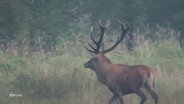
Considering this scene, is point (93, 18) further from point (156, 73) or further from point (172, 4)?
point (156, 73)

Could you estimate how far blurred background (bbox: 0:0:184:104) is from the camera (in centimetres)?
1251

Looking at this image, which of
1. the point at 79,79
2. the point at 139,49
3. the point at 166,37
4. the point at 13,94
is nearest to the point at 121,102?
the point at 79,79

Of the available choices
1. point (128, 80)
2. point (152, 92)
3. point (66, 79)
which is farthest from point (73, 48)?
point (152, 92)

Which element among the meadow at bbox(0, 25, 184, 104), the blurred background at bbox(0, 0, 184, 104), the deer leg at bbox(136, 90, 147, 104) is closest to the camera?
the deer leg at bbox(136, 90, 147, 104)

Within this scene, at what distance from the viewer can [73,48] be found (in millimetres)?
16875

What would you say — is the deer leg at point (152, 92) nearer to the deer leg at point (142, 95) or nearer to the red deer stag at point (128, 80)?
the red deer stag at point (128, 80)

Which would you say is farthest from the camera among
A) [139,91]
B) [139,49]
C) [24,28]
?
[24,28]

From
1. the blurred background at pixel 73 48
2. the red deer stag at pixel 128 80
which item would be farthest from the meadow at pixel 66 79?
the red deer stag at pixel 128 80

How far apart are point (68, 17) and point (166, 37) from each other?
5016mm

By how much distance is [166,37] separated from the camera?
18.2 meters

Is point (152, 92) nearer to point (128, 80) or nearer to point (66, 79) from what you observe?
point (128, 80)

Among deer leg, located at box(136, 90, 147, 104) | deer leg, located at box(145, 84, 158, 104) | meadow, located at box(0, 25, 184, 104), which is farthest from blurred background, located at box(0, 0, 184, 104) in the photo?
deer leg, located at box(136, 90, 147, 104)

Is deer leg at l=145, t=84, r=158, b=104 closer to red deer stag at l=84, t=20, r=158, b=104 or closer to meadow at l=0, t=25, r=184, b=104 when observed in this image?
red deer stag at l=84, t=20, r=158, b=104

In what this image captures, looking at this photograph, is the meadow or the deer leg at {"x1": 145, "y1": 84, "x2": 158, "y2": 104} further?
the meadow
